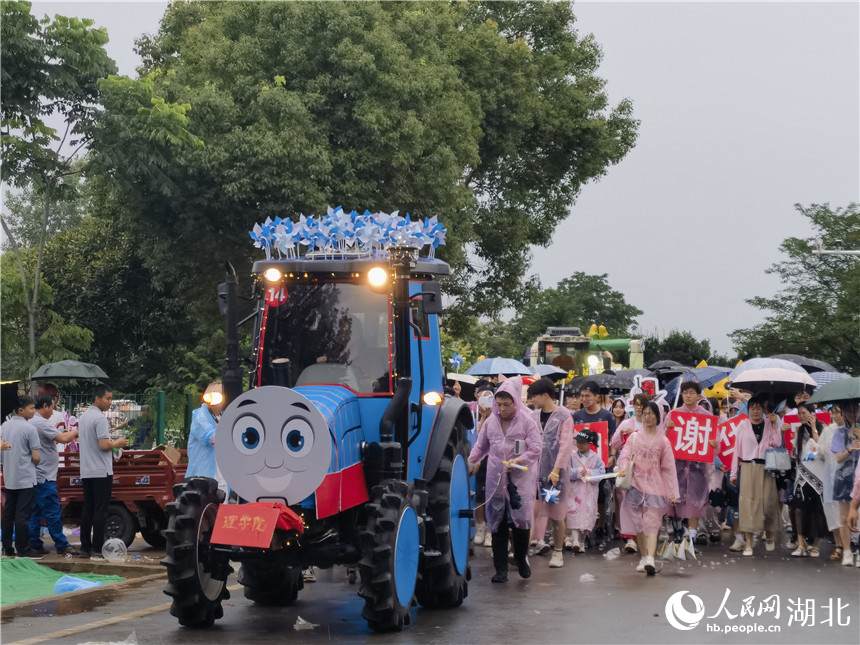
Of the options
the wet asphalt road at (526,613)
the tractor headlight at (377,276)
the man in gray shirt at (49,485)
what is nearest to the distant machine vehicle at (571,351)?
the man in gray shirt at (49,485)

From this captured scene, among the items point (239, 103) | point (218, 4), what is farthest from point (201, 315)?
point (218, 4)

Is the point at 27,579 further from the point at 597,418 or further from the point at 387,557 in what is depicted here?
the point at 597,418

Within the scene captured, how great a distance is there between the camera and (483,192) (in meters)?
42.0

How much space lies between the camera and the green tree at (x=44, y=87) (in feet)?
71.9

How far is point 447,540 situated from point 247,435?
2.37m

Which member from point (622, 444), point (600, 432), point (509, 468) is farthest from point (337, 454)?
point (622, 444)

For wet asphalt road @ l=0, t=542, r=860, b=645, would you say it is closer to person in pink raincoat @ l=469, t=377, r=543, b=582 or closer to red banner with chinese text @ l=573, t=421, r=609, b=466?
person in pink raincoat @ l=469, t=377, r=543, b=582

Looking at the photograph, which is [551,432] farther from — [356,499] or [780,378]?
[356,499]

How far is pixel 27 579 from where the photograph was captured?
41.6 ft

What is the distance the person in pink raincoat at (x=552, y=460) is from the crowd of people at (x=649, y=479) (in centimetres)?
1

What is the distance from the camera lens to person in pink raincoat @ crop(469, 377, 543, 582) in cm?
1265

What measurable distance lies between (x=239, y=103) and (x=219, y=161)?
8.34ft

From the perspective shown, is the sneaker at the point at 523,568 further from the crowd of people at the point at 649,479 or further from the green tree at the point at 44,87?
the green tree at the point at 44,87

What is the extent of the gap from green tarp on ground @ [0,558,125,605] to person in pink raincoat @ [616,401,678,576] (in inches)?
216
